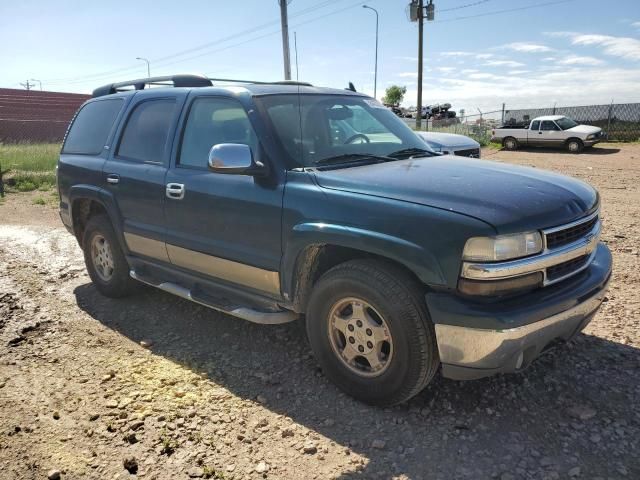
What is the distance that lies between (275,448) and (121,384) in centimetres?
125

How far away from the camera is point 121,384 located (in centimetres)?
340

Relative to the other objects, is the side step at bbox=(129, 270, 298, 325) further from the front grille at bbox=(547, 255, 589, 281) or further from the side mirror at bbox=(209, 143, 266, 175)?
the front grille at bbox=(547, 255, 589, 281)

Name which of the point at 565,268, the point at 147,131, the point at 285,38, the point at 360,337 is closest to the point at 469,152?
the point at 147,131

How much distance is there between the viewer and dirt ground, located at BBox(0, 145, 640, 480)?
262 cm

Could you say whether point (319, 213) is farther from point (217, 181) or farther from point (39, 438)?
point (39, 438)

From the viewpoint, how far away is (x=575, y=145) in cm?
2112

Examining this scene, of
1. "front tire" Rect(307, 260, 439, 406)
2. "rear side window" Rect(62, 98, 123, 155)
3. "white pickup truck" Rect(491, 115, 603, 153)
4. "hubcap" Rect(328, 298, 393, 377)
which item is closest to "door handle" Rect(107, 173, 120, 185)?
"rear side window" Rect(62, 98, 123, 155)

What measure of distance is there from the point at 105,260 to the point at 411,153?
9.97 ft

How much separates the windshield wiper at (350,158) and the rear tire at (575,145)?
66.3 feet

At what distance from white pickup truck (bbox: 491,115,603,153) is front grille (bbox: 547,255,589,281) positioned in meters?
20.3

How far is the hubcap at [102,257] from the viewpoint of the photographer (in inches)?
192

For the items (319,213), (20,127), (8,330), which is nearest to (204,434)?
(319,213)

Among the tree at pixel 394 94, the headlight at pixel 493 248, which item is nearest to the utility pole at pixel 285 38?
the headlight at pixel 493 248

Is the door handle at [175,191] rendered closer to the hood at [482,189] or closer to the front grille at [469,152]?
the hood at [482,189]
